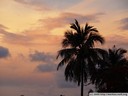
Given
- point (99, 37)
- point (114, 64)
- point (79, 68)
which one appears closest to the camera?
point (79, 68)

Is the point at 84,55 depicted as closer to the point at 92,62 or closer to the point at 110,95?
the point at 92,62

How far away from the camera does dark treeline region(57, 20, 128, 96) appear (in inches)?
2665

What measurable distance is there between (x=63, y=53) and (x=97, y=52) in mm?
4975

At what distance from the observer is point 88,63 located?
2689 inches

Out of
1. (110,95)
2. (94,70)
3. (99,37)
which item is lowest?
(110,95)

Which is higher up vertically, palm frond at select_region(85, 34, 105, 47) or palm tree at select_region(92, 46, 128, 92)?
palm frond at select_region(85, 34, 105, 47)

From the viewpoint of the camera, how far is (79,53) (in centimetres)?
6806

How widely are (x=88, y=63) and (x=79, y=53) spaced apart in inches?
77.1

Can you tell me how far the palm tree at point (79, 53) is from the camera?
67.4 metres

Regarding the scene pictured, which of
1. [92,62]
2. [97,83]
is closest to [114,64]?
[97,83]

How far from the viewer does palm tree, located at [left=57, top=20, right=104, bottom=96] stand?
67.4m

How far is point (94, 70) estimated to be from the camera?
67.9 metres

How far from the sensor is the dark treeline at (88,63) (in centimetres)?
6769

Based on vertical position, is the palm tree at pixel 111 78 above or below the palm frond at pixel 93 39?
below
